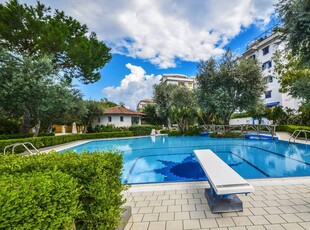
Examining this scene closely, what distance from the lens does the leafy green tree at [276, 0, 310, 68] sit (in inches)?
287

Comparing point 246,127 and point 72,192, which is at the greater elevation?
point 72,192

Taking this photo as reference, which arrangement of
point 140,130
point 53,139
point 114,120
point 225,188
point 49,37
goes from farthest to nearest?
point 114,120, point 140,130, point 53,139, point 49,37, point 225,188

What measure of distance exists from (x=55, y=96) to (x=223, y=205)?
15.7m

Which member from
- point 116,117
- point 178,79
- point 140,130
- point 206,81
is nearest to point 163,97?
point 140,130

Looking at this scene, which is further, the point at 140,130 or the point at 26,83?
the point at 140,130

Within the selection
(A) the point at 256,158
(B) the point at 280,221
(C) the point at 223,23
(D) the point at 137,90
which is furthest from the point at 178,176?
(D) the point at 137,90

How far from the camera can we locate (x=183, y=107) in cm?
2470

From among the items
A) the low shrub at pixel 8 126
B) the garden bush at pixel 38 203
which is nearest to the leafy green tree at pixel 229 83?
the garden bush at pixel 38 203

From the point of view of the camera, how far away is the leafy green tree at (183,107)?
23953 mm

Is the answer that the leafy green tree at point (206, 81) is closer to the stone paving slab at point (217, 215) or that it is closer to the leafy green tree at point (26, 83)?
the leafy green tree at point (26, 83)

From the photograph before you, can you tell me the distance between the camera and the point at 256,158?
942 centimetres

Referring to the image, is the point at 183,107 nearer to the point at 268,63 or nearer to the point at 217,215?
the point at 268,63

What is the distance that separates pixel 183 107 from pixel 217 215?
2189 cm

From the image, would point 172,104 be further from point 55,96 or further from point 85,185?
point 85,185
